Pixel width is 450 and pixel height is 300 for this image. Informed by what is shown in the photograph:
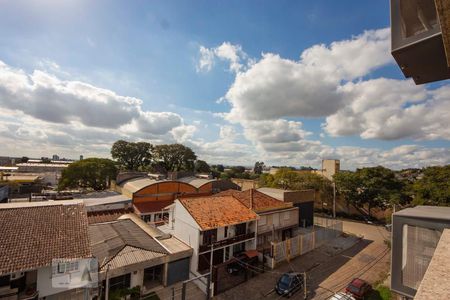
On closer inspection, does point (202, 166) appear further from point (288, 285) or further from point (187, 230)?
point (288, 285)

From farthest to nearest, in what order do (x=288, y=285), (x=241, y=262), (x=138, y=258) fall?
(x=241, y=262), (x=288, y=285), (x=138, y=258)

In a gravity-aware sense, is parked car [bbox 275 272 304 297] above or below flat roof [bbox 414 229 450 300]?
below

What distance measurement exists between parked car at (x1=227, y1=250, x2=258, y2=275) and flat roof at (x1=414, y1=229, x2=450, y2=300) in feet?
61.2

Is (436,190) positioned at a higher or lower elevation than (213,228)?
higher

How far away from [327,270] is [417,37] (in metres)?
21.3

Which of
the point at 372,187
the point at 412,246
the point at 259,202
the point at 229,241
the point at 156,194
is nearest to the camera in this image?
the point at 412,246

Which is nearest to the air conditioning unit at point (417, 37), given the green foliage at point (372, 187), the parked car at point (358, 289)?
the parked car at point (358, 289)

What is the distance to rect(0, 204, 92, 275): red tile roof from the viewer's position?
12133mm

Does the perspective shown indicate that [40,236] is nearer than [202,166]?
Yes

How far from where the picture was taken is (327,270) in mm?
21031

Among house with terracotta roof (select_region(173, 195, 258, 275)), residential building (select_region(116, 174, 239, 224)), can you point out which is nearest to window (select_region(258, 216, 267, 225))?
house with terracotta roof (select_region(173, 195, 258, 275))

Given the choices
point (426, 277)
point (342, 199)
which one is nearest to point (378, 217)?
point (342, 199)

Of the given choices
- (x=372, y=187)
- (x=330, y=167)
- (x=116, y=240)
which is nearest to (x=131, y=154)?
(x=116, y=240)

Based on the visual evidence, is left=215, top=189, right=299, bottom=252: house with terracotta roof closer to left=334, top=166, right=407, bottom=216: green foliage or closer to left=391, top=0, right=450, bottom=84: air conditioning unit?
left=334, top=166, right=407, bottom=216: green foliage
